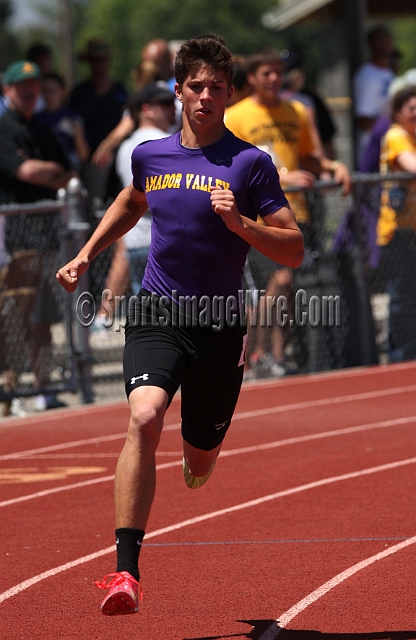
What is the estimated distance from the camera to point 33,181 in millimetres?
9805

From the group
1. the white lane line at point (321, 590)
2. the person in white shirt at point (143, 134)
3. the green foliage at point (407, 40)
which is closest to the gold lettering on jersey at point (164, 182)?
the white lane line at point (321, 590)

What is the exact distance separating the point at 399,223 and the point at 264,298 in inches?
65.3

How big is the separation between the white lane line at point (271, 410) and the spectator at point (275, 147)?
3.66ft

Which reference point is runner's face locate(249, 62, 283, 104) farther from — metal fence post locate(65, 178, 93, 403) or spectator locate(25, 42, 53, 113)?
spectator locate(25, 42, 53, 113)

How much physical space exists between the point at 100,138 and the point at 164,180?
836 cm

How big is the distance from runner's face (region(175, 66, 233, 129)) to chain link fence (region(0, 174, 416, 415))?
4.95 m

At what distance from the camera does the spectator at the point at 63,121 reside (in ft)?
42.1

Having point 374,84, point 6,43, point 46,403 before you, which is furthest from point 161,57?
point 6,43

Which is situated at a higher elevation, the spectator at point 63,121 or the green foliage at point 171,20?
the green foliage at point 171,20

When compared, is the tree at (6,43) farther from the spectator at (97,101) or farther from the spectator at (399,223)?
the spectator at (399,223)

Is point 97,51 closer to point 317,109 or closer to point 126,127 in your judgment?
point 126,127

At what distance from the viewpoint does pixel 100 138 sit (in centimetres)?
1295

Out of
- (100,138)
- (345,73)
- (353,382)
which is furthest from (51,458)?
(345,73)

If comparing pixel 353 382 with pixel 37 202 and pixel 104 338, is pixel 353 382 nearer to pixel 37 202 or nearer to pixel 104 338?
pixel 104 338
